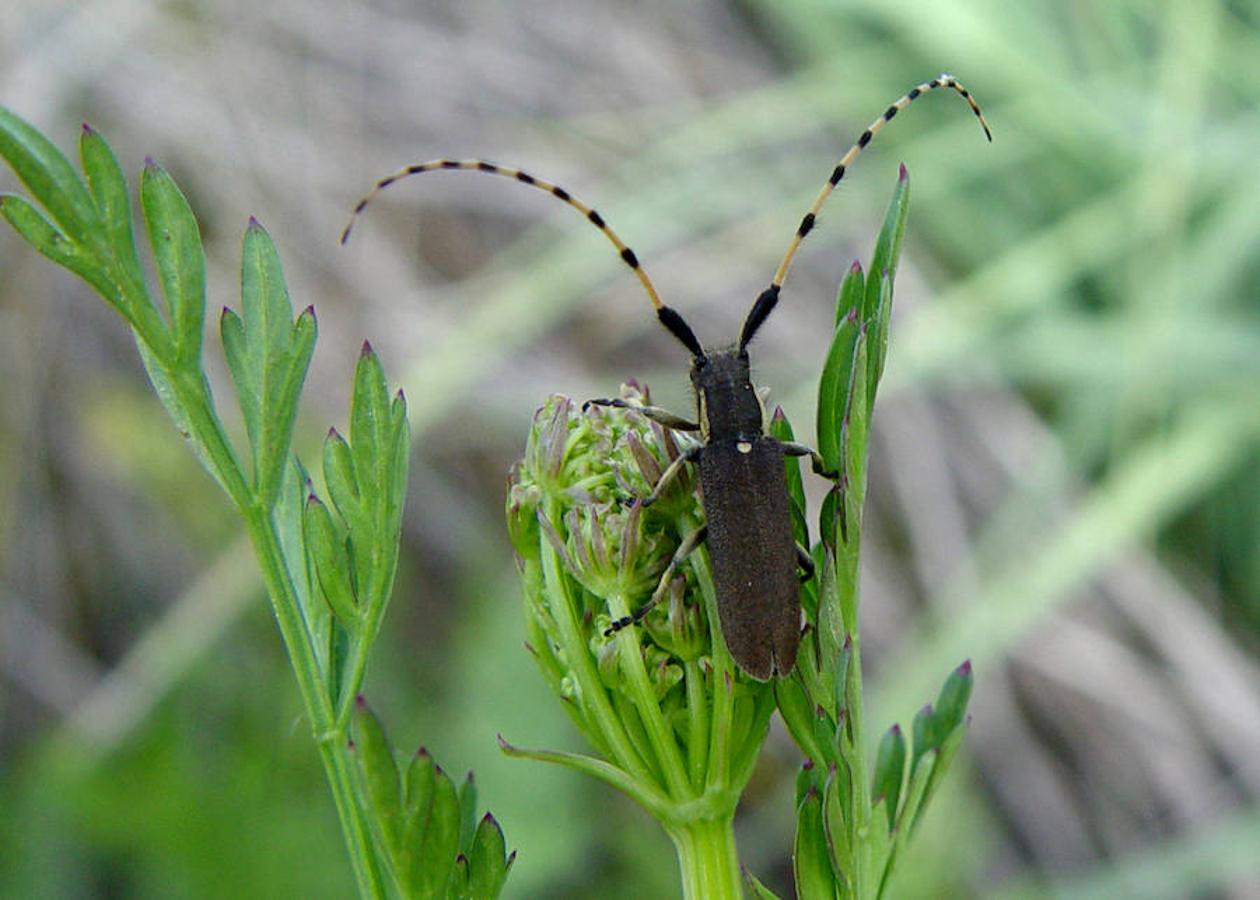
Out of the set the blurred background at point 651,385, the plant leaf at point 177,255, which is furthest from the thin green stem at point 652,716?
the blurred background at point 651,385

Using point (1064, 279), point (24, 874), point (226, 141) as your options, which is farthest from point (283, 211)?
point (1064, 279)

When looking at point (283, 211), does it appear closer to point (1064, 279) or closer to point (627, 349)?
point (627, 349)

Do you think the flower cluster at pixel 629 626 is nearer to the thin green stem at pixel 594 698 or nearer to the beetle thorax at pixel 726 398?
the thin green stem at pixel 594 698

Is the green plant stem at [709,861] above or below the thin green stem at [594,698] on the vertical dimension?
below

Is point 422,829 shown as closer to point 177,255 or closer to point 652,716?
point 652,716

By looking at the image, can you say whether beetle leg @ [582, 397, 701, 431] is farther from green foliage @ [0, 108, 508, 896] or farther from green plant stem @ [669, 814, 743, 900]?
green plant stem @ [669, 814, 743, 900]

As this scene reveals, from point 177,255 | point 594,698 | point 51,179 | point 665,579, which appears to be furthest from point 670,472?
point 51,179
